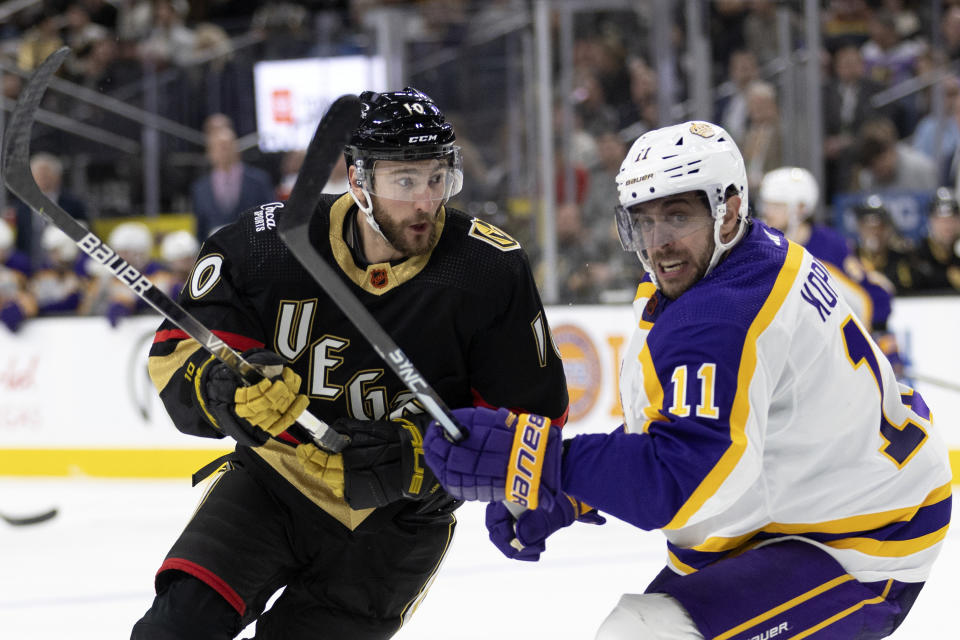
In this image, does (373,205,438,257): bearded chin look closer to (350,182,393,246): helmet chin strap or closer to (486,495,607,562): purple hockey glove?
(350,182,393,246): helmet chin strap

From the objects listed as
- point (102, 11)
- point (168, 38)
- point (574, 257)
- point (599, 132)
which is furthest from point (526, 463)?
point (102, 11)

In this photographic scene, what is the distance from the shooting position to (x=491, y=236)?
7.80ft

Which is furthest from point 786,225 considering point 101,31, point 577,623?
point 101,31

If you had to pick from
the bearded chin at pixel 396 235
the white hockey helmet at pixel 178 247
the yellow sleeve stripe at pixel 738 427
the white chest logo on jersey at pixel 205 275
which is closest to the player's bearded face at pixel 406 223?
Result: the bearded chin at pixel 396 235

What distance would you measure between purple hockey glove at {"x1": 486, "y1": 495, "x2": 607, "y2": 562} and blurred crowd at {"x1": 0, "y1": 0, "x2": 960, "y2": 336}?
3291mm

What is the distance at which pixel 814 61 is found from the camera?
226 inches

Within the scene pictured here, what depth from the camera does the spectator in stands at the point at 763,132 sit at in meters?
5.79

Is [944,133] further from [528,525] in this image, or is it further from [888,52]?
[528,525]

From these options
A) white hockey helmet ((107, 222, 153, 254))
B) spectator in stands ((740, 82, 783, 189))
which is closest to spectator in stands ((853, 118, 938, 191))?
spectator in stands ((740, 82, 783, 189))

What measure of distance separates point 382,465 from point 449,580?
1827 mm

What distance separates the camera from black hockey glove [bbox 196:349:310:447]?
2.02 meters

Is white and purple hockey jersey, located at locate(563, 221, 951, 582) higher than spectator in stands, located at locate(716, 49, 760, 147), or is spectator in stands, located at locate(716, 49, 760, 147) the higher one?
spectator in stands, located at locate(716, 49, 760, 147)

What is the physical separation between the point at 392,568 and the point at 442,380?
380 mm

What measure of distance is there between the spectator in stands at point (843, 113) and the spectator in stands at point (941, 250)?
0.47m
